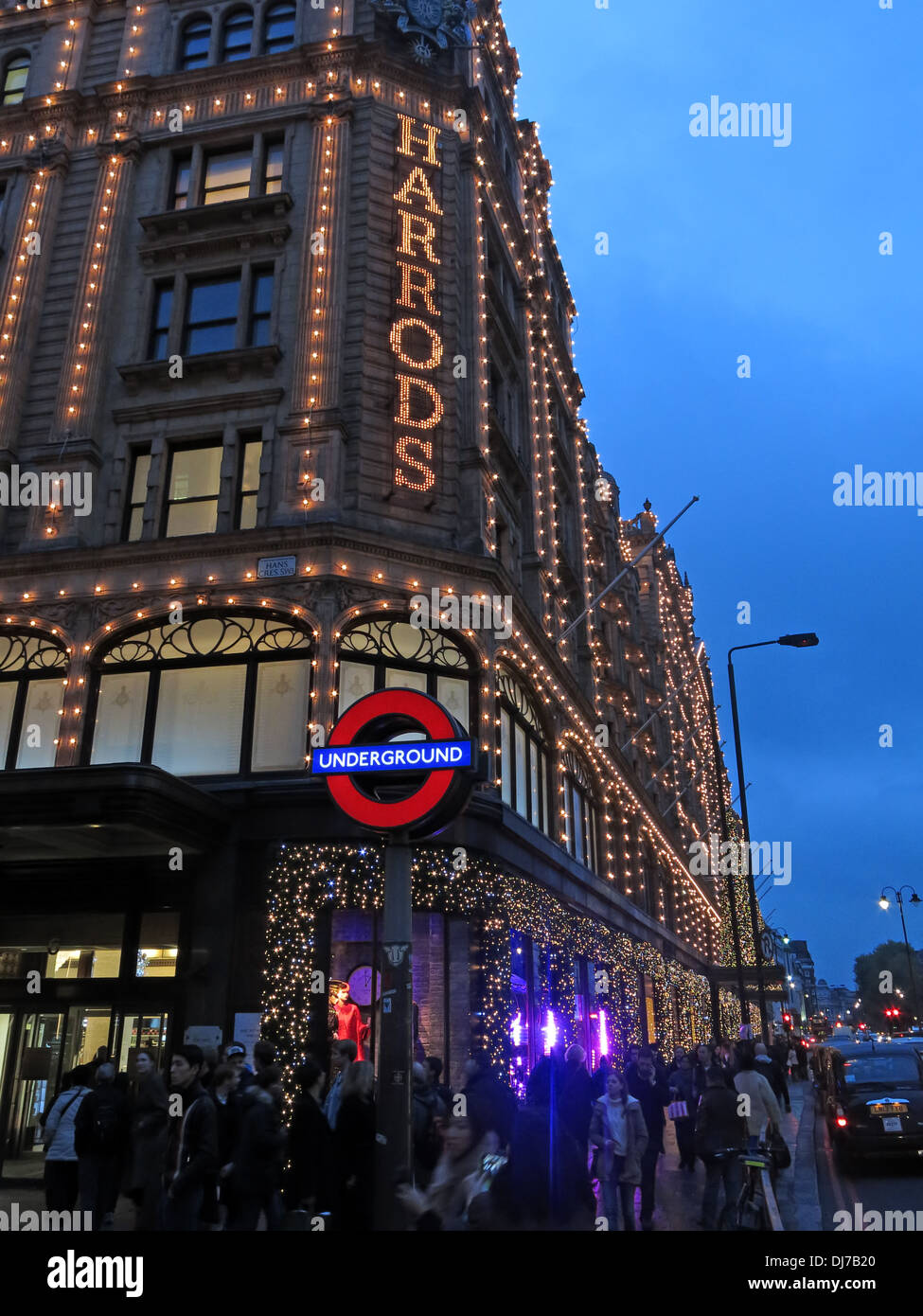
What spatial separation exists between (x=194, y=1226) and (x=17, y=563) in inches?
635

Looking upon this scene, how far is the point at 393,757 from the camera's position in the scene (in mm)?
10625

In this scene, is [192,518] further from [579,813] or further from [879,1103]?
[879,1103]

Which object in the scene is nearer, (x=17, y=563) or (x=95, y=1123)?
(x=95, y=1123)

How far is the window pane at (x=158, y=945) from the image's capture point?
18.7 metres

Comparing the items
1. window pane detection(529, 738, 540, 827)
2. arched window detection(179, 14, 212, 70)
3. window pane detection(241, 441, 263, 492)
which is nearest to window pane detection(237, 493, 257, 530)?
window pane detection(241, 441, 263, 492)

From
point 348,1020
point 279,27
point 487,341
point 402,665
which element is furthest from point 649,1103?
point 279,27

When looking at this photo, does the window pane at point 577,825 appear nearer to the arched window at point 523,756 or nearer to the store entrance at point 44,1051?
the arched window at point 523,756

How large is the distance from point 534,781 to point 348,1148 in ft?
55.9

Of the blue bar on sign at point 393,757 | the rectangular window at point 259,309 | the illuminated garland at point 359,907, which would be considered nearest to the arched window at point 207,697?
the illuminated garland at point 359,907

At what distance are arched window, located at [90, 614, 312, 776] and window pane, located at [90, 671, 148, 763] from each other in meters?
0.02

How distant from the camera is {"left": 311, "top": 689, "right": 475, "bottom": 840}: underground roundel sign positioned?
34.3ft
